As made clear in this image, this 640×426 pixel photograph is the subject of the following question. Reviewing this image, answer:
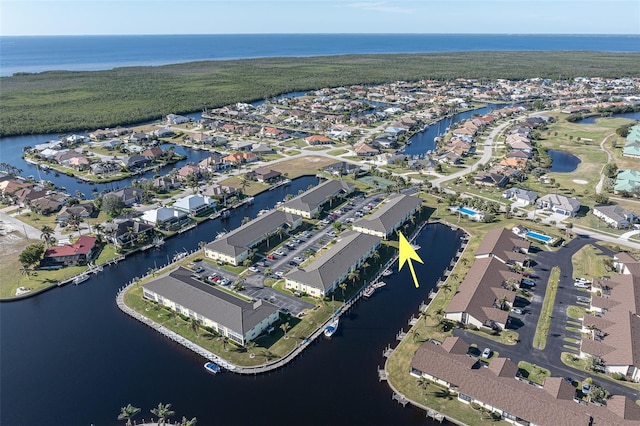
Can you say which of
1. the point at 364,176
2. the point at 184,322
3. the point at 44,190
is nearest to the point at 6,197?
the point at 44,190

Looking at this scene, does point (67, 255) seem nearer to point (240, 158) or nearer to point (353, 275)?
point (353, 275)

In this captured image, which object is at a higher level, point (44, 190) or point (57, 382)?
point (44, 190)

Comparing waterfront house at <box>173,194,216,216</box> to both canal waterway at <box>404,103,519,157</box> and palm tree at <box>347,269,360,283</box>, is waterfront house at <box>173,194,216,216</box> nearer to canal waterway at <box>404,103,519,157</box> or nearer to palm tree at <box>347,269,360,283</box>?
palm tree at <box>347,269,360,283</box>

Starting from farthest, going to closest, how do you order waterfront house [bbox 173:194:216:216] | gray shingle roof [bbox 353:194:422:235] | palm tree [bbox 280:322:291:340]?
waterfront house [bbox 173:194:216:216] < gray shingle roof [bbox 353:194:422:235] < palm tree [bbox 280:322:291:340]

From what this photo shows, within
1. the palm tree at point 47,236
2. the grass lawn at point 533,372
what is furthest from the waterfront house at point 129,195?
the grass lawn at point 533,372

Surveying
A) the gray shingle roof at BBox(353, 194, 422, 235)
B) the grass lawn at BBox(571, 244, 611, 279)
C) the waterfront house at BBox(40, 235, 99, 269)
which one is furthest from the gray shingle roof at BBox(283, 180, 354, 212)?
the grass lawn at BBox(571, 244, 611, 279)

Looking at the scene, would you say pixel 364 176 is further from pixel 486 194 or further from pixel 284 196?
pixel 486 194
